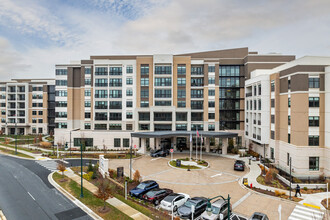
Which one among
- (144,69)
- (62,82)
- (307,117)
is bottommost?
(307,117)

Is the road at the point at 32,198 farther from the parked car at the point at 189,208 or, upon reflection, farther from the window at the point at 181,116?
the window at the point at 181,116

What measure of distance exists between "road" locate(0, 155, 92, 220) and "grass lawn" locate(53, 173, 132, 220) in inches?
40.5

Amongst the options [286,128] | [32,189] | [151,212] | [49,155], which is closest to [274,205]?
[151,212]

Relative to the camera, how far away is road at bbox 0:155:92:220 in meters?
18.2

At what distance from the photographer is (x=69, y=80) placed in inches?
2189

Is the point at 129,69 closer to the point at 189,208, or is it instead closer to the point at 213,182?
the point at 213,182

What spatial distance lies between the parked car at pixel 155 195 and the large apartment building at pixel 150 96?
1129 inches

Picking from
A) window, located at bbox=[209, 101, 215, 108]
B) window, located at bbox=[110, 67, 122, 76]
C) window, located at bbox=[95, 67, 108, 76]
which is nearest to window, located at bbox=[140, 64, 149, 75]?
window, located at bbox=[110, 67, 122, 76]

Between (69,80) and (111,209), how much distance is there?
46435 millimetres

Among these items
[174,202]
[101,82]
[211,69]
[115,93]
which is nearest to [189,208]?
[174,202]

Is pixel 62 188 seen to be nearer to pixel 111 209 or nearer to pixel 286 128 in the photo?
pixel 111 209

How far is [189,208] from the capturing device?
722 inches

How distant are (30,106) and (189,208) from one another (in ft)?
265

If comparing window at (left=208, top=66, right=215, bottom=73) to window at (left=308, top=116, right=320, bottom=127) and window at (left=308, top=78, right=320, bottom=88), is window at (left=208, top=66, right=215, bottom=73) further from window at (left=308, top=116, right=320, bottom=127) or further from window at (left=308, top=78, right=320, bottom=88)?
window at (left=308, top=116, right=320, bottom=127)
